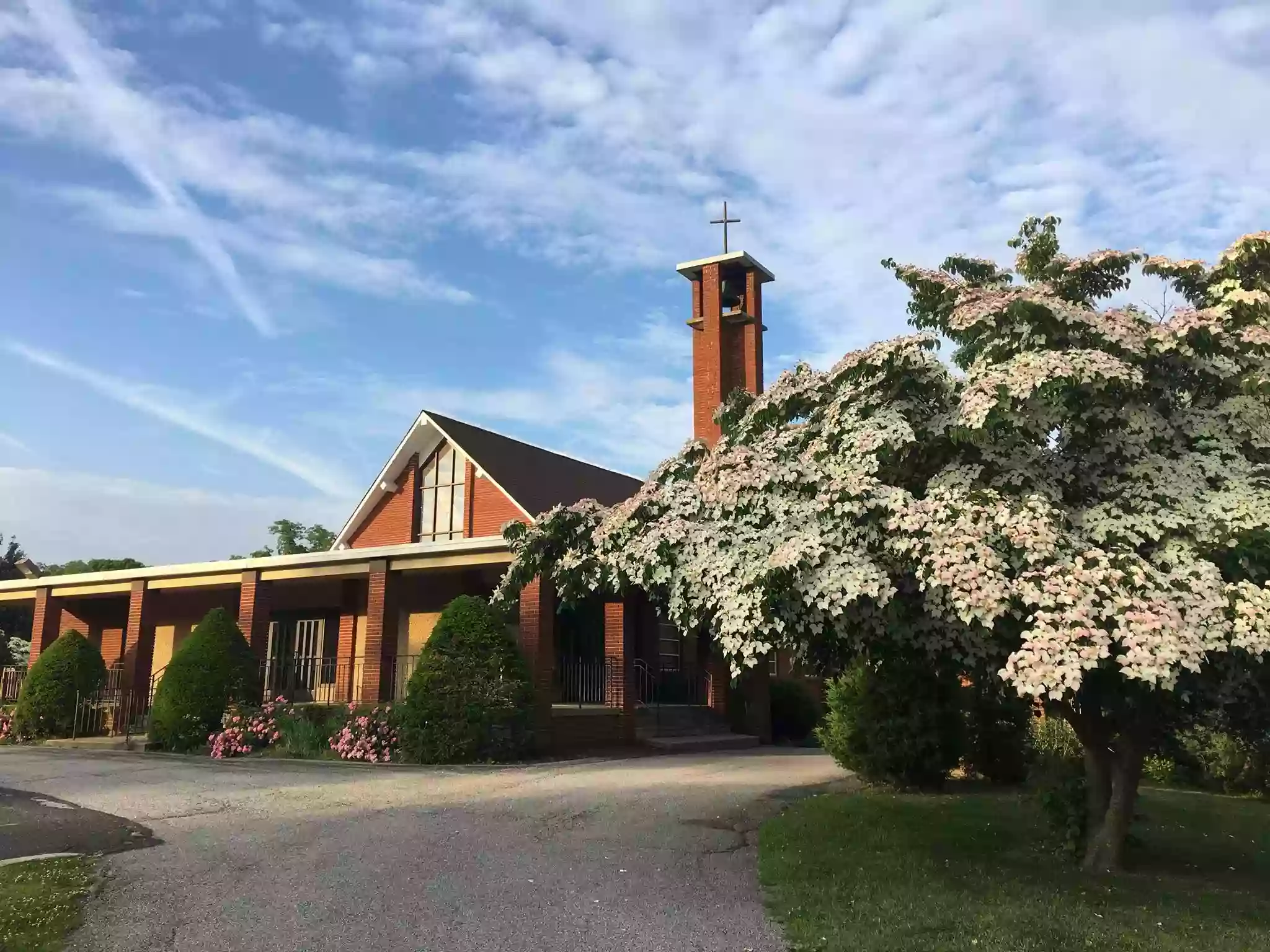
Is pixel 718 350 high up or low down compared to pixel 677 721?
up

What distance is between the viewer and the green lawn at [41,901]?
5395mm

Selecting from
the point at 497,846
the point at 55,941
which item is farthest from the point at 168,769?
the point at 55,941

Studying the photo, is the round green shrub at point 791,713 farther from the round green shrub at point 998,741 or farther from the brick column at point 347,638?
the brick column at point 347,638

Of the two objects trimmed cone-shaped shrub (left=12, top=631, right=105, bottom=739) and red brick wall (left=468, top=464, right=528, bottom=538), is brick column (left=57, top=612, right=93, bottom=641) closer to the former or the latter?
trimmed cone-shaped shrub (left=12, top=631, right=105, bottom=739)

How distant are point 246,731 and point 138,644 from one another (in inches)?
241

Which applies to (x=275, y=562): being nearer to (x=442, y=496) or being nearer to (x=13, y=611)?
(x=442, y=496)

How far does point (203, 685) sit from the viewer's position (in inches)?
654

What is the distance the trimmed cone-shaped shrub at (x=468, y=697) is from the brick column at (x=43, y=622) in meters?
12.4

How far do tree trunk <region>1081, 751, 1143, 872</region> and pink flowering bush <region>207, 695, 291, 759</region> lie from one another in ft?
40.7

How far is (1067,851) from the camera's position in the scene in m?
8.12

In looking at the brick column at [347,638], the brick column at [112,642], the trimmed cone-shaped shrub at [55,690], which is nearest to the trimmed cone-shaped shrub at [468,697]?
the brick column at [347,638]

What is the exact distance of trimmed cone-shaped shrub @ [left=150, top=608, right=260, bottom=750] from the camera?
647 inches

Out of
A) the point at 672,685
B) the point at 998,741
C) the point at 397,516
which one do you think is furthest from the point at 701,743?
the point at 397,516

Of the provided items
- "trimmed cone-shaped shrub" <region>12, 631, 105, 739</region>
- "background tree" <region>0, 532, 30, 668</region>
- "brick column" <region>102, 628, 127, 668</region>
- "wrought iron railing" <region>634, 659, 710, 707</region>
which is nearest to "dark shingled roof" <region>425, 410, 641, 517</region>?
"wrought iron railing" <region>634, 659, 710, 707</region>
